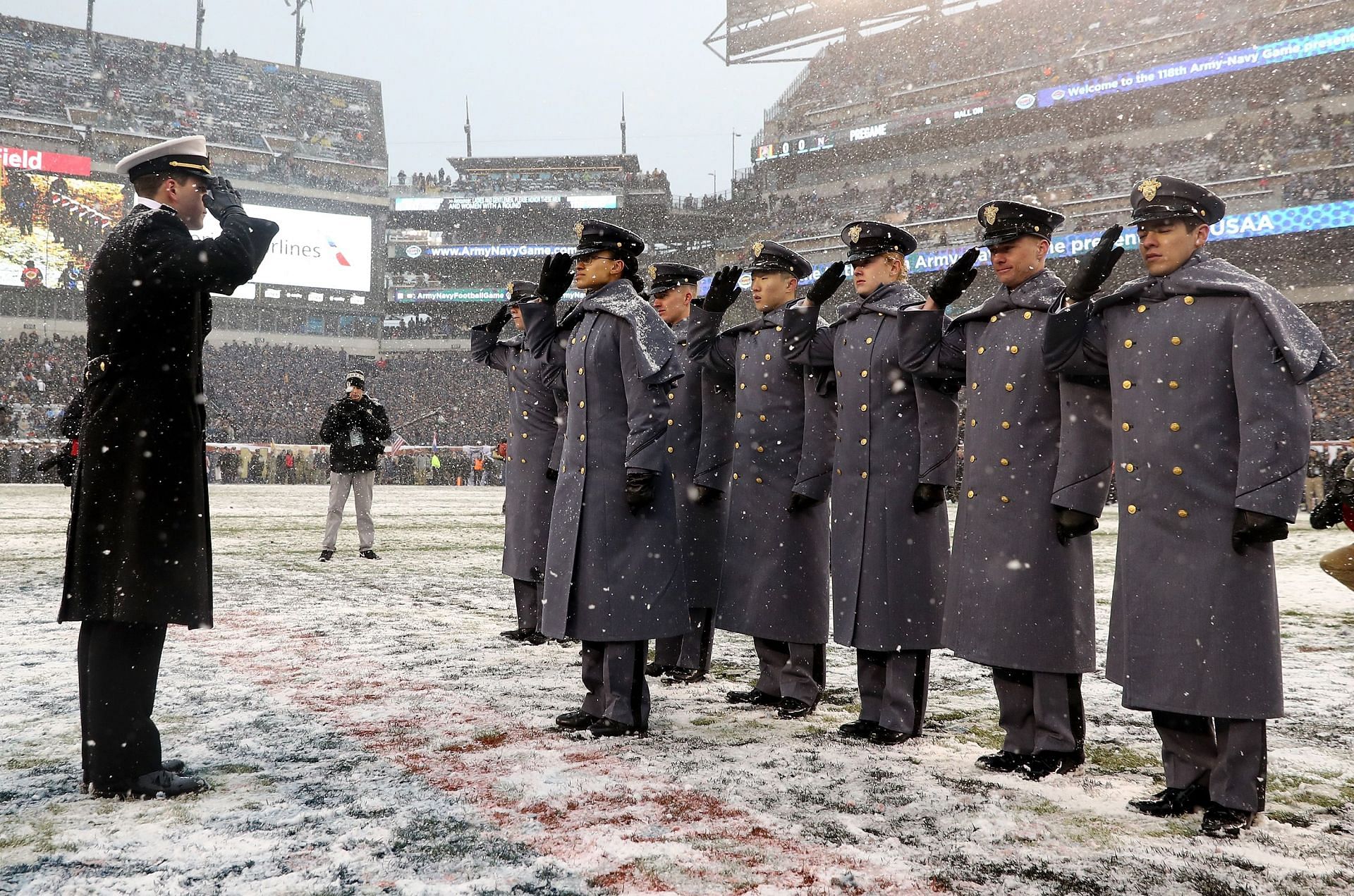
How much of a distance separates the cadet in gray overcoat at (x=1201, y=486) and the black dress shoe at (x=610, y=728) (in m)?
1.92

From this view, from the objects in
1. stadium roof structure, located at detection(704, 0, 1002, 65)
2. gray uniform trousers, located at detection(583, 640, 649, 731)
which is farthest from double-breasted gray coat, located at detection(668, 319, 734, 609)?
stadium roof structure, located at detection(704, 0, 1002, 65)

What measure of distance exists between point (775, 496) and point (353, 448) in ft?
21.8

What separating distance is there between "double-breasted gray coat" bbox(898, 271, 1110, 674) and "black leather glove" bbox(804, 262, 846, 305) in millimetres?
829

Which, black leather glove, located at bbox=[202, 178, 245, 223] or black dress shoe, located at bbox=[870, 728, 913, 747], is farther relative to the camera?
black dress shoe, located at bbox=[870, 728, 913, 747]

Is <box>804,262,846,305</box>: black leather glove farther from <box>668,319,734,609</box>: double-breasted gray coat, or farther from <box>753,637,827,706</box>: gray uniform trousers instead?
<box>753,637,827,706</box>: gray uniform trousers

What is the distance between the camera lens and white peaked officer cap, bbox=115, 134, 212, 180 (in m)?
3.41

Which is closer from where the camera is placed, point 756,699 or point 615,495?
point 615,495

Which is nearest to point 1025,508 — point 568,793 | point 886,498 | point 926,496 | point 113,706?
point 926,496

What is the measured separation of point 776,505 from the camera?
16.6ft

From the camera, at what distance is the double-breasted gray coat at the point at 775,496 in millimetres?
4879

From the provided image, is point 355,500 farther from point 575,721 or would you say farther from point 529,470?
point 575,721

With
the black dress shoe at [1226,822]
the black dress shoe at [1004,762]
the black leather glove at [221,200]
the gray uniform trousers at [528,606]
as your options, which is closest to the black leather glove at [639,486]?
the black dress shoe at [1004,762]

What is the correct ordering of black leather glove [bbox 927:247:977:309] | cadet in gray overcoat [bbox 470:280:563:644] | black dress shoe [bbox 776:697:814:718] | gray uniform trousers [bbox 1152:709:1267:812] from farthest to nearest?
cadet in gray overcoat [bbox 470:280:563:644] < black dress shoe [bbox 776:697:814:718] < black leather glove [bbox 927:247:977:309] < gray uniform trousers [bbox 1152:709:1267:812]

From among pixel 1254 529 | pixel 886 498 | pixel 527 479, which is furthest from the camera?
pixel 527 479
